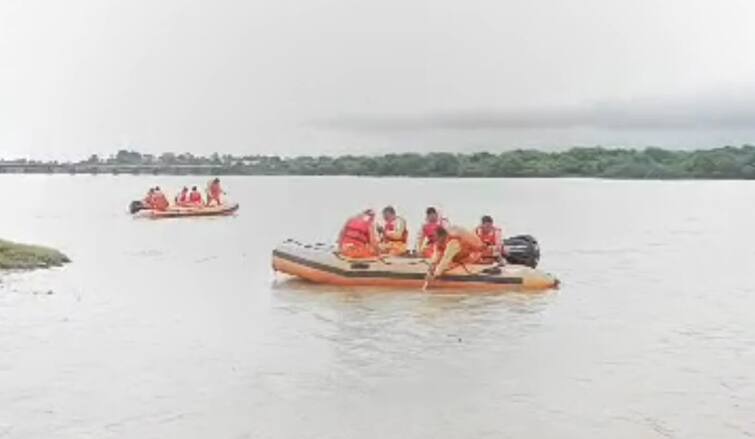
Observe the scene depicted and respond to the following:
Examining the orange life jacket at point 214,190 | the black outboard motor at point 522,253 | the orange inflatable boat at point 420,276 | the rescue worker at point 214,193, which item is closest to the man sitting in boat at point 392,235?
the orange inflatable boat at point 420,276

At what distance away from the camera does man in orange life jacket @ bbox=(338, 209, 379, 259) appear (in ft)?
58.2

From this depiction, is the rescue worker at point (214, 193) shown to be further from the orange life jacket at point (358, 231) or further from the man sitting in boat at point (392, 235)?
the orange life jacket at point (358, 231)

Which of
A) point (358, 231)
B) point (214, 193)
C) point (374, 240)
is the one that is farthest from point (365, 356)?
point (214, 193)

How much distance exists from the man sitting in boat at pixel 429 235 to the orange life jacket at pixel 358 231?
35.7 inches

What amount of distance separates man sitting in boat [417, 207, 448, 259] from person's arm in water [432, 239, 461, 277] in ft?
1.41

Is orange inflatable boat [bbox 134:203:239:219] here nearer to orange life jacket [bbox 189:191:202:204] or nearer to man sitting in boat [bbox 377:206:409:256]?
orange life jacket [bbox 189:191:202:204]

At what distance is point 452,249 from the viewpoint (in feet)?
56.3

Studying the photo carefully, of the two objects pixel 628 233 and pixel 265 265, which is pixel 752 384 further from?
pixel 628 233

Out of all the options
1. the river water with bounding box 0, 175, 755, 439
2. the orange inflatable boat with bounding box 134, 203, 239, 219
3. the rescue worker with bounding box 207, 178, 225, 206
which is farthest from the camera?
the rescue worker with bounding box 207, 178, 225, 206

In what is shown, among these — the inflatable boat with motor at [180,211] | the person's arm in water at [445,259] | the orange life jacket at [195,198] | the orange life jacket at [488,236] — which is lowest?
the inflatable boat with motor at [180,211]

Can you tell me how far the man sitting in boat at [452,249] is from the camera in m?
17.0

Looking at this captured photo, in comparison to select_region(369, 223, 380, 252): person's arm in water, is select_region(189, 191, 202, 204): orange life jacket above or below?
below

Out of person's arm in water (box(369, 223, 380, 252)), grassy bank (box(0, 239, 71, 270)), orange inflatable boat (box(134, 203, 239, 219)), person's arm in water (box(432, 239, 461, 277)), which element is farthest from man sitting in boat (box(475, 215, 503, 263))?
orange inflatable boat (box(134, 203, 239, 219))

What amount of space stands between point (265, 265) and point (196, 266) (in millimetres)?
1533
